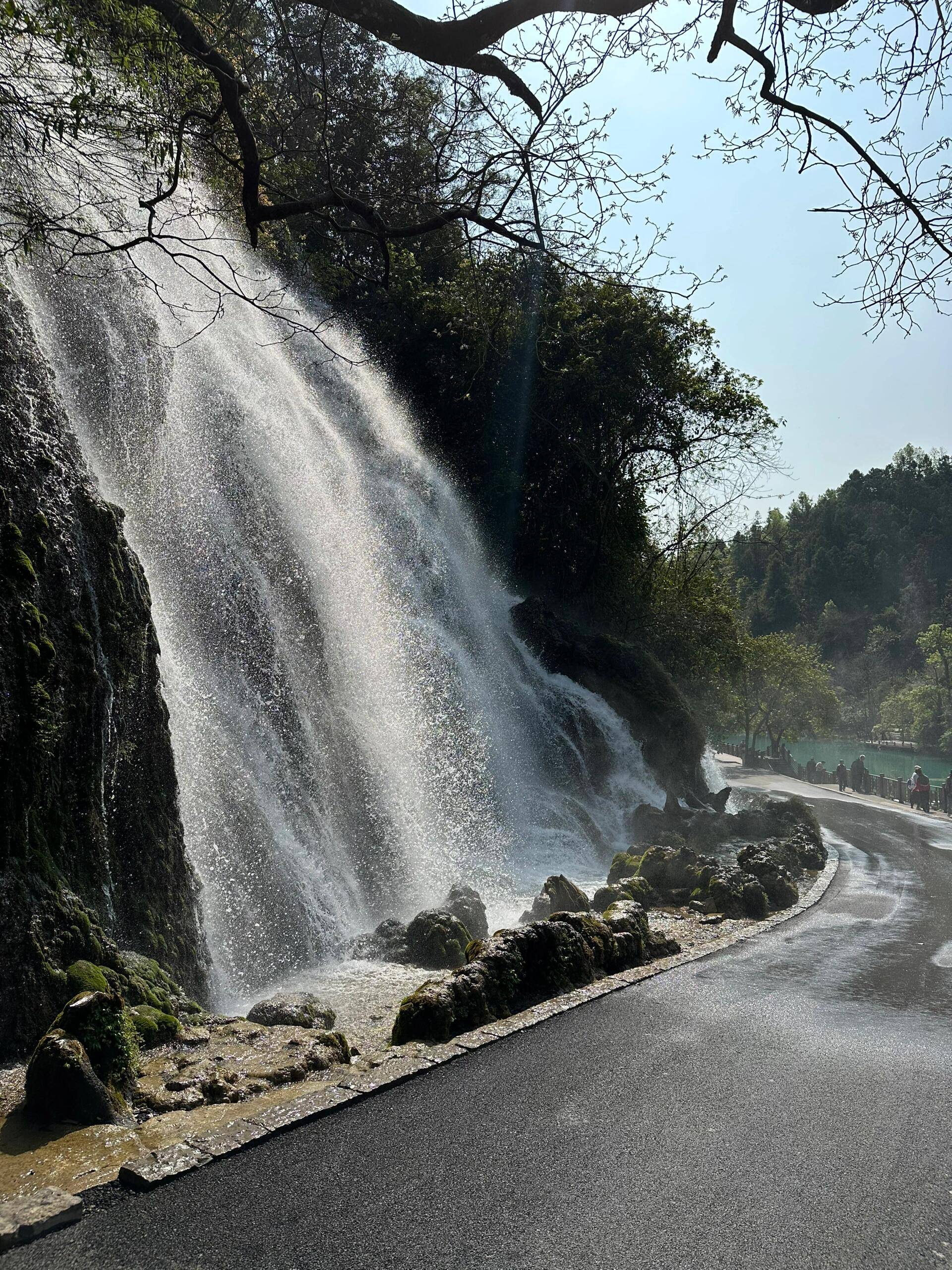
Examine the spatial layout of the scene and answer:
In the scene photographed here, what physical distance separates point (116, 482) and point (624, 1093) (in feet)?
28.7

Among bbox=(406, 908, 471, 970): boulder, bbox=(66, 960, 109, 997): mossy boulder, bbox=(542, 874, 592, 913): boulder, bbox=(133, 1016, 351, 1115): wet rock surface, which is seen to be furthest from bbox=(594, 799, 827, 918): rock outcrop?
bbox=(66, 960, 109, 997): mossy boulder

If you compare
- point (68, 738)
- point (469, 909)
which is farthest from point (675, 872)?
point (68, 738)

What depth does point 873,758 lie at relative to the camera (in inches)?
2151

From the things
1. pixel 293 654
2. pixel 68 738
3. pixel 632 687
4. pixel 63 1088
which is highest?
pixel 293 654

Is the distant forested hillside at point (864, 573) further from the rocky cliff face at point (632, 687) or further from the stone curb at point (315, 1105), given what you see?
the stone curb at point (315, 1105)

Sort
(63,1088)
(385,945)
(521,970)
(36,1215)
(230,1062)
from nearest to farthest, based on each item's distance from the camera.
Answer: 1. (36,1215)
2. (63,1088)
3. (230,1062)
4. (521,970)
5. (385,945)

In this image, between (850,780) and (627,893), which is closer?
(627,893)

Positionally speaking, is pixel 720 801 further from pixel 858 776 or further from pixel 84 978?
pixel 858 776

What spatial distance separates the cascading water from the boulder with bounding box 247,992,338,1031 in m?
1.33

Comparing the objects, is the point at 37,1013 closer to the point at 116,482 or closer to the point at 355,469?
the point at 116,482

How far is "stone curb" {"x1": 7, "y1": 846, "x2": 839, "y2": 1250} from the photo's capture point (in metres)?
3.35

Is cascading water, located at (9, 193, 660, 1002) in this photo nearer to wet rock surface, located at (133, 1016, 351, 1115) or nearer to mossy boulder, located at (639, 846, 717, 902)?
mossy boulder, located at (639, 846, 717, 902)

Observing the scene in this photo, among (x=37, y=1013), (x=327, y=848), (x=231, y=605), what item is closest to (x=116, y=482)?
(x=231, y=605)

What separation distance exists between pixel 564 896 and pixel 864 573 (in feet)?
336
